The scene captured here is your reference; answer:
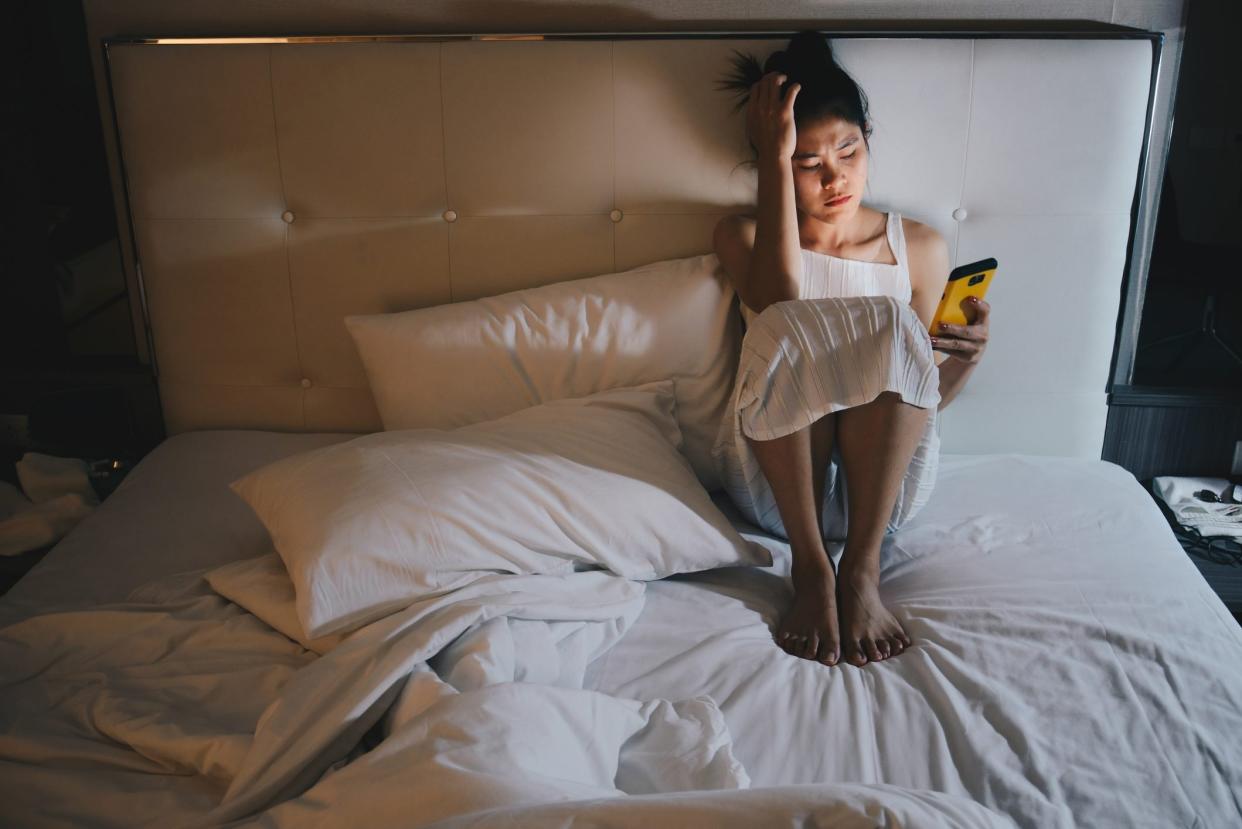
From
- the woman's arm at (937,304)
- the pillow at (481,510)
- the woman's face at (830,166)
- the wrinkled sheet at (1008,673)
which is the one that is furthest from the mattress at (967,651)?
the woman's face at (830,166)

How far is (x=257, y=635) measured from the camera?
1.35 meters

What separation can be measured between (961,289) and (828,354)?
0.34 m

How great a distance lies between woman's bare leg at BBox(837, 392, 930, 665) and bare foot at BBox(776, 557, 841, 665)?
1.2 inches

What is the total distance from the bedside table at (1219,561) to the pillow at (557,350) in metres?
0.89

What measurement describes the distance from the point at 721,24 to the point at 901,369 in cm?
78

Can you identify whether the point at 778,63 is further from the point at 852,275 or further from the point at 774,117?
the point at 852,275

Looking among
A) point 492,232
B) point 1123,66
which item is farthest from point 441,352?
point 1123,66

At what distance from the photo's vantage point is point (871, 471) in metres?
1.57

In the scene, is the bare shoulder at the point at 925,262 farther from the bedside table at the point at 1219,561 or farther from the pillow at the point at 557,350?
the bedside table at the point at 1219,561

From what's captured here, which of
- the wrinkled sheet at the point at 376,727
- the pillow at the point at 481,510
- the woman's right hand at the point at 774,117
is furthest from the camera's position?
the woman's right hand at the point at 774,117

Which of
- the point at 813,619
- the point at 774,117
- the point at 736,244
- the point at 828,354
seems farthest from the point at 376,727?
the point at 774,117

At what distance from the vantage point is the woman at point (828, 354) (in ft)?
4.97

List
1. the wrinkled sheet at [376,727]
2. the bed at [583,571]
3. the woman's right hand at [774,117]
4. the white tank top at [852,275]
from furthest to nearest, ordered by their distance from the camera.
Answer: the white tank top at [852,275]
the woman's right hand at [774,117]
the bed at [583,571]
the wrinkled sheet at [376,727]

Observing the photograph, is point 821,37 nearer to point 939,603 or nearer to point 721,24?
point 721,24
